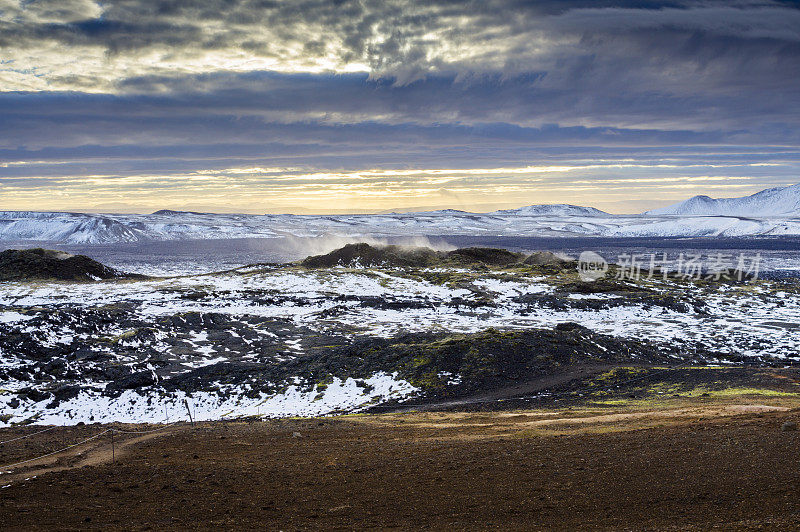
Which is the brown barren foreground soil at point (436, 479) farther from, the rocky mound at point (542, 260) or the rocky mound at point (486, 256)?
the rocky mound at point (486, 256)

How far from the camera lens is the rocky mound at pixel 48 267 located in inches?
3013

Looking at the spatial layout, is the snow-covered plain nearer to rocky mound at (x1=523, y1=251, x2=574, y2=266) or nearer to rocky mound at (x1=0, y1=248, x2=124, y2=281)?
rocky mound at (x1=0, y1=248, x2=124, y2=281)

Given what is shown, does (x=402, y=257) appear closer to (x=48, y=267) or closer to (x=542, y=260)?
(x=542, y=260)

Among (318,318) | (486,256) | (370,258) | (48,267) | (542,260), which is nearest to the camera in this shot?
(318,318)

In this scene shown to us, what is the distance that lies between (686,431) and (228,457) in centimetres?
1202

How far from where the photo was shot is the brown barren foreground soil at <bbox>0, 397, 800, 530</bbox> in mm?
10094

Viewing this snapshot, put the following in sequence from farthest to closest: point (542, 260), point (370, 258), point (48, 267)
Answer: point (542, 260) < point (370, 258) < point (48, 267)

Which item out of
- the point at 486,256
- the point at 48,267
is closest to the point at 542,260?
the point at 486,256

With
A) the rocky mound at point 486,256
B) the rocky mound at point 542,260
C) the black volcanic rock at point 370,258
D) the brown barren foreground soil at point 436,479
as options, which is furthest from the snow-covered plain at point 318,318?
the rocky mound at point 486,256

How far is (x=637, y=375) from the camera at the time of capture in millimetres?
29516

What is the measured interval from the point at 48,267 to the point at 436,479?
271 feet

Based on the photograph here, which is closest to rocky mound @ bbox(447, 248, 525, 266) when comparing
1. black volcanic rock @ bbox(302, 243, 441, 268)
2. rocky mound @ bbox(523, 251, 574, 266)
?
black volcanic rock @ bbox(302, 243, 441, 268)

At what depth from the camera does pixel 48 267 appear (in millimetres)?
78750

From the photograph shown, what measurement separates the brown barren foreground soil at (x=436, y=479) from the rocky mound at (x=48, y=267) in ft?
226
